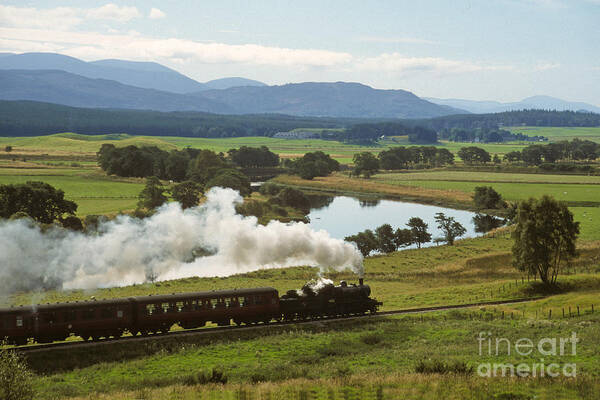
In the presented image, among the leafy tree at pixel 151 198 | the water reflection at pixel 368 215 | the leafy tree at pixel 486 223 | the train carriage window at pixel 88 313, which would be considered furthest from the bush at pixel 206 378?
the leafy tree at pixel 486 223

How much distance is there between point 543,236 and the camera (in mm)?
59656

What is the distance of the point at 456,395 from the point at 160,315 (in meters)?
21.6

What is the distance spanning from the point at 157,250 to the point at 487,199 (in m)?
85.7

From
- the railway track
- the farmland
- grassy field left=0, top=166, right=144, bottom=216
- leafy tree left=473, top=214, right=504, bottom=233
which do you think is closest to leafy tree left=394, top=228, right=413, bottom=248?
the farmland

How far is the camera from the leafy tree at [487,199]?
451 feet

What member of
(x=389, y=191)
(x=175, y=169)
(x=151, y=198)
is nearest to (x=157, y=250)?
(x=151, y=198)

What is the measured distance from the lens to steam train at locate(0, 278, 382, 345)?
36.0 metres

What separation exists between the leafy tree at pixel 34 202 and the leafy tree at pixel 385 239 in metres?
49.4

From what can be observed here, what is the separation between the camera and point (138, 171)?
16325 centimetres

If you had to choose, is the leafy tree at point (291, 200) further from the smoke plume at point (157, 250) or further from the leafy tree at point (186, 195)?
the smoke plume at point (157, 250)

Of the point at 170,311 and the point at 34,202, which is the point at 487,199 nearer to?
the point at 34,202

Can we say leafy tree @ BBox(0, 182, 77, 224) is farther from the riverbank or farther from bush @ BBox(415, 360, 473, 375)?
the riverbank

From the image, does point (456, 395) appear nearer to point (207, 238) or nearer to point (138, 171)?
point (207, 238)

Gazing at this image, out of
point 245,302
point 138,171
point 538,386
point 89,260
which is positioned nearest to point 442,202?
point 138,171
